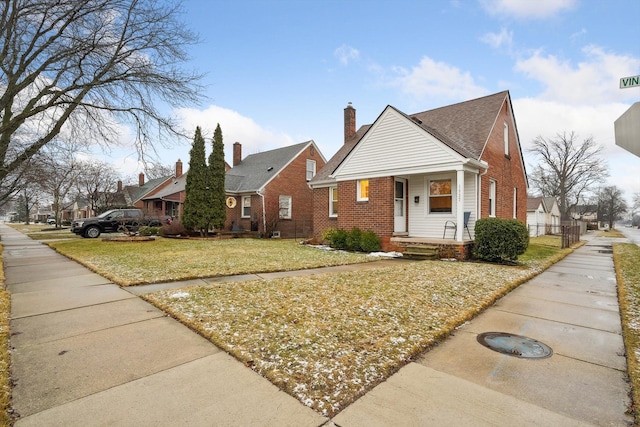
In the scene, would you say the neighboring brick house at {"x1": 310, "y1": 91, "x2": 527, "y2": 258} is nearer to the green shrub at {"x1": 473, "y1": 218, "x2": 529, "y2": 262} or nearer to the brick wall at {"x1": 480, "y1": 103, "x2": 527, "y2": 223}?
the brick wall at {"x1": 480, "y1": 103, "x2": 527, "y2": 223}

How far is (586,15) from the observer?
9.44 metres

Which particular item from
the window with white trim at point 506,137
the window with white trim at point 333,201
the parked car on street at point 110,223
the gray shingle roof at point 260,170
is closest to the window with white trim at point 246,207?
the gray shingle roof at point 260,170

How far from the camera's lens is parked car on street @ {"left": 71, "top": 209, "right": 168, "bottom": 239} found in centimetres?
1889

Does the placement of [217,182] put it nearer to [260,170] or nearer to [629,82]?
[260,170]

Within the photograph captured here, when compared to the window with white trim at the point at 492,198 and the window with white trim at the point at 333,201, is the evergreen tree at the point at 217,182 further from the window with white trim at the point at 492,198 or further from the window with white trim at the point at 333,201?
the window with white trim at the point at 492,198

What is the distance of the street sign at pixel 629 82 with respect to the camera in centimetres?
321

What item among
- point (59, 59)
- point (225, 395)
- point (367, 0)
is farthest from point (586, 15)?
point (59, 59)

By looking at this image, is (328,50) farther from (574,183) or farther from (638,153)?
(574,183)

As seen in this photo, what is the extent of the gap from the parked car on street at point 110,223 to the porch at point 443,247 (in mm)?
16057

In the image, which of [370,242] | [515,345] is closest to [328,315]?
[515,345]

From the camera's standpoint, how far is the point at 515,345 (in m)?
3.48

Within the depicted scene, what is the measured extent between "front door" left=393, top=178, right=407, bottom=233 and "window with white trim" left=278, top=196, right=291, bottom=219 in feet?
36.1

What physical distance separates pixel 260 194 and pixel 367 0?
42.7ft

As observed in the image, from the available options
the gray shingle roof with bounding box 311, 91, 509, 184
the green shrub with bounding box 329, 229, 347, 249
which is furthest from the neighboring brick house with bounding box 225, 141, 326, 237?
the green shrub with bounding box 329, 229, 347, 249
